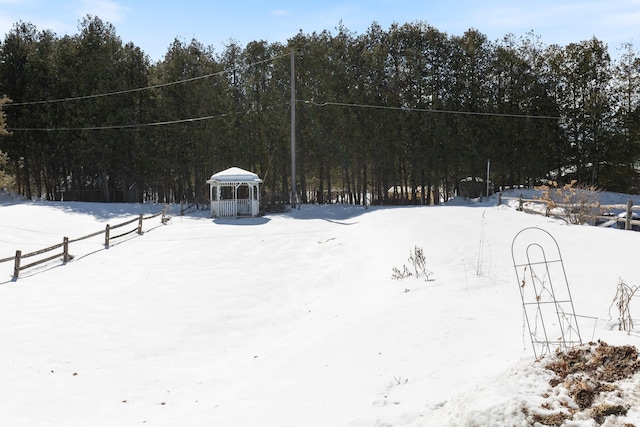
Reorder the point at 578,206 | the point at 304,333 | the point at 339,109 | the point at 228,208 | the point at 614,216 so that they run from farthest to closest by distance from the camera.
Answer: the point at 339,109, the point at 228,208, the point at 578,206, the point at 614,216, the point at 304,333

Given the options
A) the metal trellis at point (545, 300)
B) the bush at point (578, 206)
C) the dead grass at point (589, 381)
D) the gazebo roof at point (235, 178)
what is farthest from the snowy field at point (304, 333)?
the gazebo roof at point (235, 178)

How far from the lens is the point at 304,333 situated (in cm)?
857

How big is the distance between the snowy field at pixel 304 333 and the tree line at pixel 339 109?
68.8 feet

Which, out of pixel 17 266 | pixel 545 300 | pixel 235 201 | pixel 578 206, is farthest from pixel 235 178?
pixel 545 300

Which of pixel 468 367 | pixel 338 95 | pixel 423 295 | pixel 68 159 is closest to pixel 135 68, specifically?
pixel 68 159

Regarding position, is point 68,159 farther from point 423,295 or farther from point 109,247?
point 423,295

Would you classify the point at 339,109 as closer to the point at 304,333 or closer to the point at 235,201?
the point at 235,201

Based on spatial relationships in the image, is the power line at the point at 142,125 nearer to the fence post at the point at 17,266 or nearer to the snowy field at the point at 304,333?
the snowy field at the point at 304,333

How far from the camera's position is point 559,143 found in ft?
120

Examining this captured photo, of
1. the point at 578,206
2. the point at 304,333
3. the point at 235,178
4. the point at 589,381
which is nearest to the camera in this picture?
the point at 589,381

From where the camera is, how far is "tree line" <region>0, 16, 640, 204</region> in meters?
35.9

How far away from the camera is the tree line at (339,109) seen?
35875mm

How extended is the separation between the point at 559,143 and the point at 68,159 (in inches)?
1530

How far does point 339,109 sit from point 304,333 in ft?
97.8
